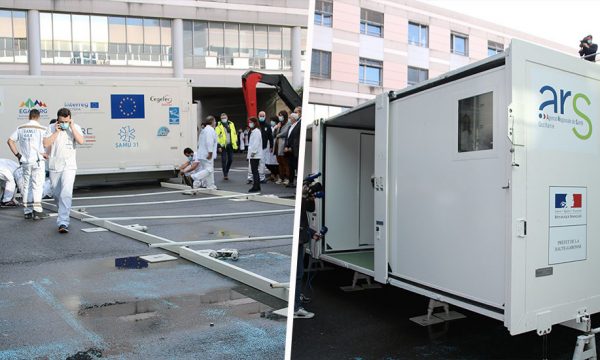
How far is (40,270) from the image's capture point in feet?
19.8

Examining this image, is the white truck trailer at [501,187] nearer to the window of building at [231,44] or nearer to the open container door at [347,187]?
the open container door at [347,187]

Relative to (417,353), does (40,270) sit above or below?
above

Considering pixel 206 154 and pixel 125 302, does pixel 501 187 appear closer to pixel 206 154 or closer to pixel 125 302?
pixel 125 302

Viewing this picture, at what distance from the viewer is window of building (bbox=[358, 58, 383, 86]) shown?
2848 cm

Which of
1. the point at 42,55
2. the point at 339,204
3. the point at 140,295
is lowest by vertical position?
the point at 140,295

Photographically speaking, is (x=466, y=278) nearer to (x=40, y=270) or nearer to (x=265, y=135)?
(x=40, y=270)

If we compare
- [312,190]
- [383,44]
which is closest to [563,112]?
[312,190]

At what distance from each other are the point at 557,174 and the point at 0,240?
699cm

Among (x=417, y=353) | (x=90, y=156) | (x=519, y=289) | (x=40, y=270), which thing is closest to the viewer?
(x=519, y=289)

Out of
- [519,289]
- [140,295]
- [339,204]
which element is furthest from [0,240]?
[519,289]

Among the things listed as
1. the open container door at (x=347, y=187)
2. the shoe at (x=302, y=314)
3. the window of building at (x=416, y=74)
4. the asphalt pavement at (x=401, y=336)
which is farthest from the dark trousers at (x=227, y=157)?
the window of building at (x=416, y=74)

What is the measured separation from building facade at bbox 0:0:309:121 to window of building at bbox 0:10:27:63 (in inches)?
2.1

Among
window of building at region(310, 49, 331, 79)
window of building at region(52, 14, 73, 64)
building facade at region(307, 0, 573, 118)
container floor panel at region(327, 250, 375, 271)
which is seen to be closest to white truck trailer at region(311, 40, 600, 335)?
container floor panel at region(327, 250, 375, 271)

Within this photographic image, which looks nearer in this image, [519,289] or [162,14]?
[519,289]
